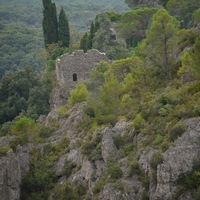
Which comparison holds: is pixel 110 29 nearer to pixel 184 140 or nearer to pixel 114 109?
pixel 114 109

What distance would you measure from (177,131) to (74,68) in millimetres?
27958

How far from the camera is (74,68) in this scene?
53.2 m

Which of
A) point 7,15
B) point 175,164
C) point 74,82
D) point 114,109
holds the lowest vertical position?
point 7,15

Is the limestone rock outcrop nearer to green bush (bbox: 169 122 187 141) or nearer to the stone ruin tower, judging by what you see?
green bush (bbox: 169 122 187 141)

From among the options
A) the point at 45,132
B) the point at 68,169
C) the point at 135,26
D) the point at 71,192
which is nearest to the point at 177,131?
the point at 71,192

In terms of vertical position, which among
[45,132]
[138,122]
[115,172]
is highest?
[138,122]

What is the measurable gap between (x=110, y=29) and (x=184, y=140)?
40.6 metres

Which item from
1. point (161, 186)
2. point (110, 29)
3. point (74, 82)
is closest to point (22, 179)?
point (161, 186)

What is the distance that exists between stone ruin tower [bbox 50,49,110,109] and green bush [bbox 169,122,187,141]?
2665cm

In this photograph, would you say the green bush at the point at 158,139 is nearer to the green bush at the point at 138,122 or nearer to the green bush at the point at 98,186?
the green bush at the point at 138,122

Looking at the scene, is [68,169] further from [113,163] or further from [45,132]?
[45,132]

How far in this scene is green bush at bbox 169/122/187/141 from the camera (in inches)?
1045

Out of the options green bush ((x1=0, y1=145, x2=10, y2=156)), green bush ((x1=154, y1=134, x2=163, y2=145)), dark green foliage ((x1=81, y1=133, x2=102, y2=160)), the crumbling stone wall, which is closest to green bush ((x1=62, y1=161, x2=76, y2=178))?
dark green foliage ((x1=81, y1=133, x2=102, y2=160))

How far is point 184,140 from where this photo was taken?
25797 millimetres
